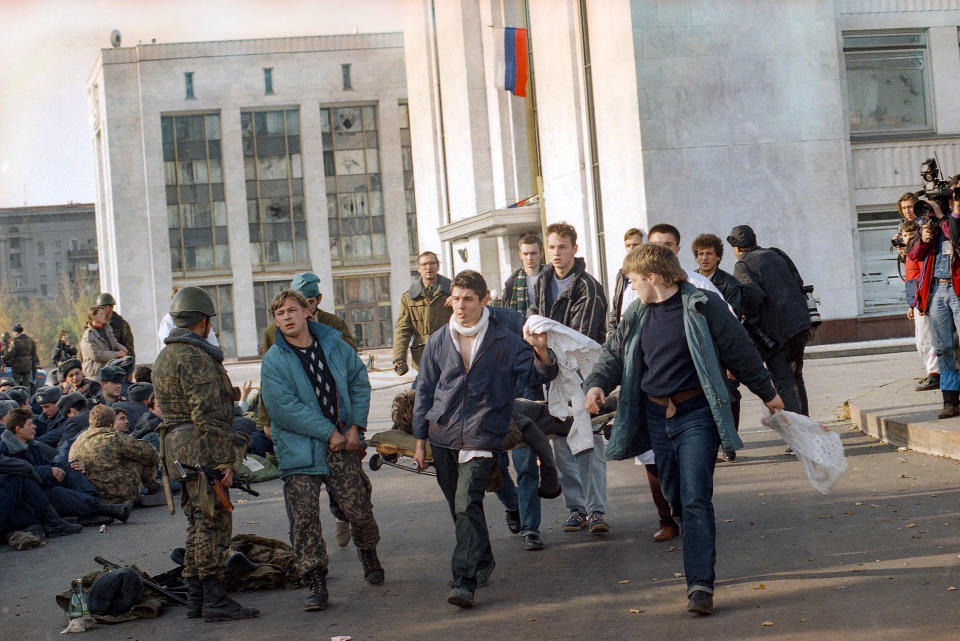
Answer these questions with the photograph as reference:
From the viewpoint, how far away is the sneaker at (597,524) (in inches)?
309

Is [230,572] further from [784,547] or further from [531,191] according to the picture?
[531,191]

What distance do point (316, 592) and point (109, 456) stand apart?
4963mm

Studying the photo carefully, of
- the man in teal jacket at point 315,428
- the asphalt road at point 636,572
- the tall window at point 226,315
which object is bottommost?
the asphalt road at point 636,572

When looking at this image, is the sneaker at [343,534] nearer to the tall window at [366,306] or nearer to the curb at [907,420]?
the curb at [907,420]

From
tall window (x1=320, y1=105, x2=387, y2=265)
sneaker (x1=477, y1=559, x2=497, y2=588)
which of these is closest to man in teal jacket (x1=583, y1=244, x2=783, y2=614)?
sneaker (x1=477, y1=559, x2=497, y2=588)

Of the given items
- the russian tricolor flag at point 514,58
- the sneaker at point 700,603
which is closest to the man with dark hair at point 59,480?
the sneaker at point 700,603

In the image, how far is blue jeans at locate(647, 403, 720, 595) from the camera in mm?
5832

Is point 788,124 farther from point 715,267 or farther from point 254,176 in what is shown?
point 254,176

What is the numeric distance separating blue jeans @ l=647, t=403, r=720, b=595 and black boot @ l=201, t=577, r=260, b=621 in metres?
2.39

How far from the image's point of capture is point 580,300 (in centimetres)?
852

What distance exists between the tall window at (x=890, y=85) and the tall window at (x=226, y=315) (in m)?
41.2

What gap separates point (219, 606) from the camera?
650cm

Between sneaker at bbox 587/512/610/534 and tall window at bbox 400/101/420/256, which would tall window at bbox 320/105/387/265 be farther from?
sneaker at bbox 587/512/610/534

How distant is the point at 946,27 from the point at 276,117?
142 feet
